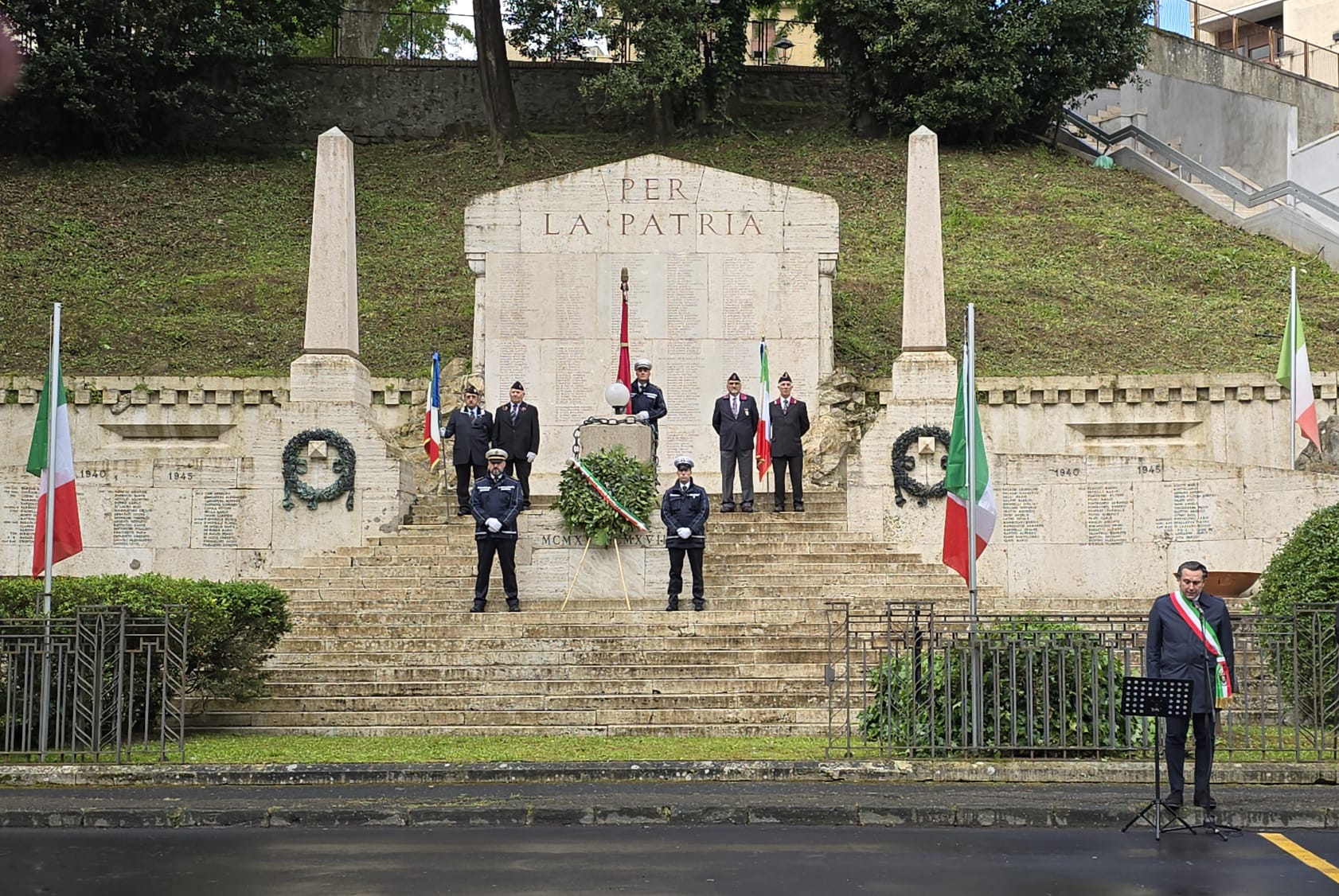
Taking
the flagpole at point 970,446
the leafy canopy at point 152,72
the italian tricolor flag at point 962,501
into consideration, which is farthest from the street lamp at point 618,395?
the leafy canopy at point 152,72

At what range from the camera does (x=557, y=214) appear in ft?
89.2

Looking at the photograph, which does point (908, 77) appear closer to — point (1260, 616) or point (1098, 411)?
point (1098, 411)

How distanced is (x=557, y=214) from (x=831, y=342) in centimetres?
478

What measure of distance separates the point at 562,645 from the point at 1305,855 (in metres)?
8.31

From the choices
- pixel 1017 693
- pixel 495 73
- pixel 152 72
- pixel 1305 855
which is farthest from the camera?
pixel 495 73

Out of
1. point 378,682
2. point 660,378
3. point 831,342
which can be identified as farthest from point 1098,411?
point 378,682

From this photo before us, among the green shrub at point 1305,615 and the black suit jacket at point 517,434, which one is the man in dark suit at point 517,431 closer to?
the black suit jacket at point 517,434

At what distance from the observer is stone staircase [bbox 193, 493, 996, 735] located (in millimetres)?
15172


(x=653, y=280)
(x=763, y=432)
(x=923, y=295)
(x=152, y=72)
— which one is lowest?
(x=763, y=432)

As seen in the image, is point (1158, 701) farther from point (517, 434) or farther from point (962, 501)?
point (517, 434)

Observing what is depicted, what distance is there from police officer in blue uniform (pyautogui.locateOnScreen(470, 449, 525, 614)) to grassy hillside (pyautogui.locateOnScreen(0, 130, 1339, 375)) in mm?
11972

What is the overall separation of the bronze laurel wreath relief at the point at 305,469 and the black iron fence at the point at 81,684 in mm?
7850

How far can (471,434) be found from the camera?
819 inches

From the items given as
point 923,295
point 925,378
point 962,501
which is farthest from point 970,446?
point 923,295
